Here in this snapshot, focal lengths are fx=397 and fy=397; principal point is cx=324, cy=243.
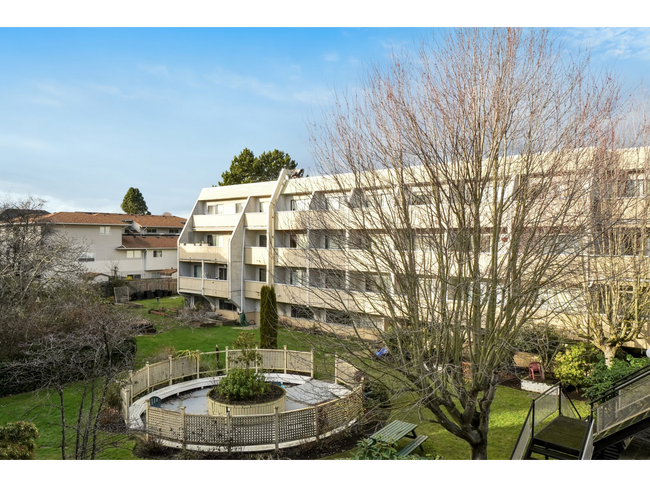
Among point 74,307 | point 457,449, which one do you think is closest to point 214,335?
point 74,307

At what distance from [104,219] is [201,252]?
41.5 ft

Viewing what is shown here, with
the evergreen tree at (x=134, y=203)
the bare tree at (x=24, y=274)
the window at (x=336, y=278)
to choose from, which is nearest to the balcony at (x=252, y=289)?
the bare tree at (x=24, y=274)

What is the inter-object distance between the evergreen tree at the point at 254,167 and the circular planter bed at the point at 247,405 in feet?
98.4

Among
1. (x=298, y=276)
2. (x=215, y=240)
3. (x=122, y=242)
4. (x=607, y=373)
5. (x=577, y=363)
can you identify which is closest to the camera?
(x=298, y=276)

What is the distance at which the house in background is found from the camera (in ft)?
106

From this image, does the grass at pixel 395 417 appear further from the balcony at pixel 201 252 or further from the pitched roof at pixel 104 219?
the pitched roof at pixel 104 219

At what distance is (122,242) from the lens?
35781mm

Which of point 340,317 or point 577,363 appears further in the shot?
point 577,363

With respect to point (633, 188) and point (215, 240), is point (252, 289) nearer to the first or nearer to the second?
point (215, 240)

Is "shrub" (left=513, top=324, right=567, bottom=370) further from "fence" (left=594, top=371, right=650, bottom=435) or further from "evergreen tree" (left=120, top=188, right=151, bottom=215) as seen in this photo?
"evergreen tree" (left=120, top=188, right=151, bottom=215)

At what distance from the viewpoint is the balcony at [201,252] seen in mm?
26656

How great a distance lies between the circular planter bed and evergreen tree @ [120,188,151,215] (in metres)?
49.5

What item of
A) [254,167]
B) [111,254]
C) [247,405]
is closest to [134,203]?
[111,254]

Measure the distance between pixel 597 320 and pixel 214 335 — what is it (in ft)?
57.6
